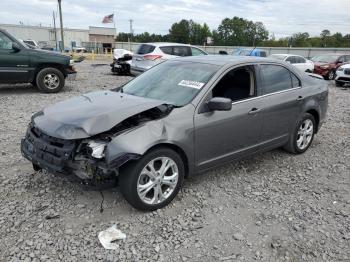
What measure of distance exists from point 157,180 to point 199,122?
2.61 ft

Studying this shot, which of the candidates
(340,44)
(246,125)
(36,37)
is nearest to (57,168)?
(246,125)

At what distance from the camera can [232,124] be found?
4043 millimetres

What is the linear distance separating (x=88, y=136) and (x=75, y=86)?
9186 mm

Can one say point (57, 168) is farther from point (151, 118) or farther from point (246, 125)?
point (246, 125)

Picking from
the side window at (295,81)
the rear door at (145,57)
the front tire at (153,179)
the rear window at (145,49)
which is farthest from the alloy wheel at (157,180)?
the rear window at (145,49)

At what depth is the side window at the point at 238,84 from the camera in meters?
4.20

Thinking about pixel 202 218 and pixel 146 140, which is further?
pixel 202 218

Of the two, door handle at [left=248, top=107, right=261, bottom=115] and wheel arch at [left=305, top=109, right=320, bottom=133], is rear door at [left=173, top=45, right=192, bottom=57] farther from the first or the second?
door handle at [left=248, top=107, right=261, bottom=115]

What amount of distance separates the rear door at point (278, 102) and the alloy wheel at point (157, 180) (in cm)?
157

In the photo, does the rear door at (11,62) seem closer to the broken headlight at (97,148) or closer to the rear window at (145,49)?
the rear window at (145,49)

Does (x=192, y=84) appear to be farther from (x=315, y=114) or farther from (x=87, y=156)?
(x=315, y=114)

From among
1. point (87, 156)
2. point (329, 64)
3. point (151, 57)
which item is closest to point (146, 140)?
point (87, 156)

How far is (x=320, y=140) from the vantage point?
6.18 m

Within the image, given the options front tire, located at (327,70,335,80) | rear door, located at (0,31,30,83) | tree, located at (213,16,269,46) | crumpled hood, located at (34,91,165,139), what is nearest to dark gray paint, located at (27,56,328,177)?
crumpled hood, located at (34,91,165,139)
